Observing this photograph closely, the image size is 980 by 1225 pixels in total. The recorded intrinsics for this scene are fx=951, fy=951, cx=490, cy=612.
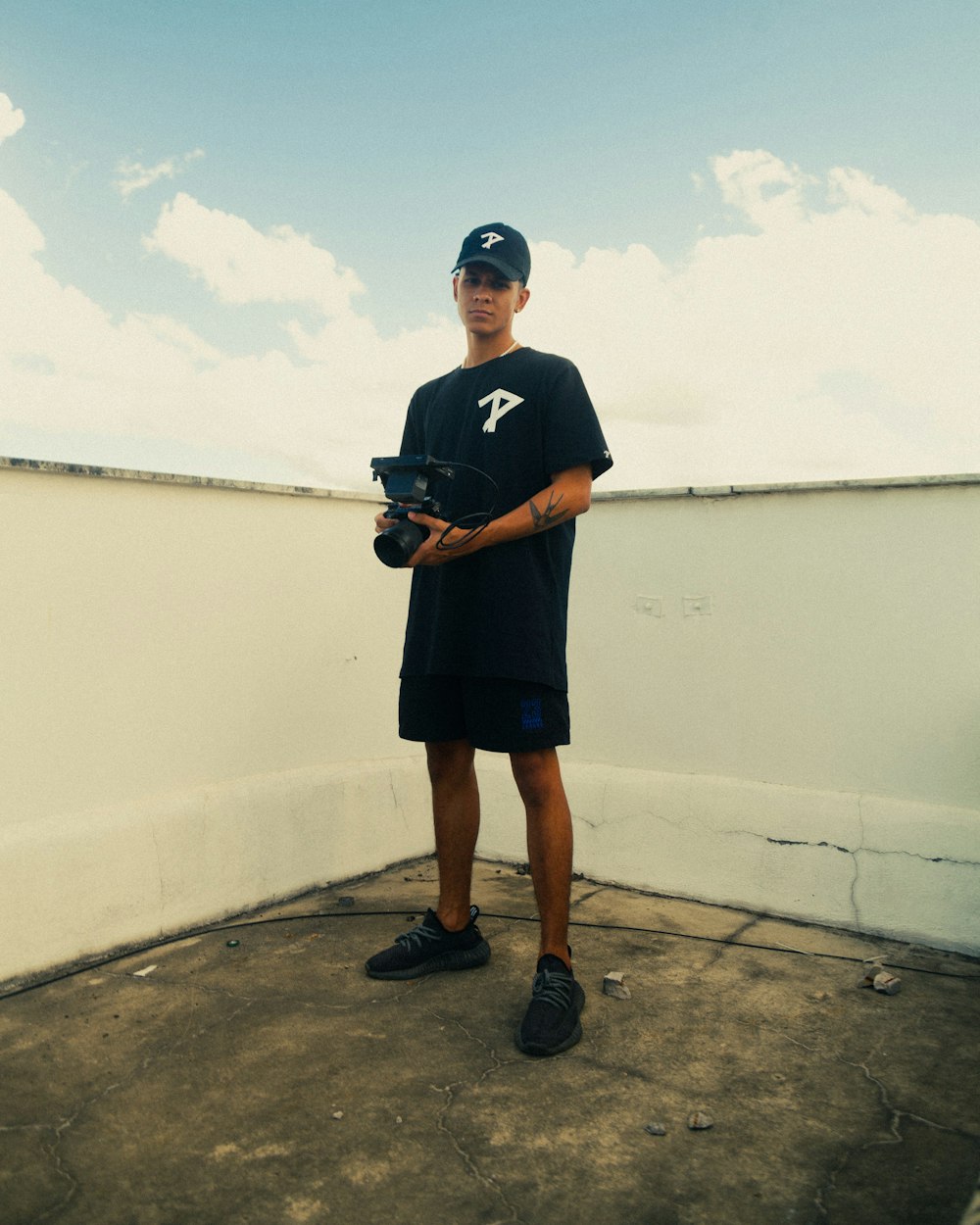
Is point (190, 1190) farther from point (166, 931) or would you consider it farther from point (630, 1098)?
point (166, 931)

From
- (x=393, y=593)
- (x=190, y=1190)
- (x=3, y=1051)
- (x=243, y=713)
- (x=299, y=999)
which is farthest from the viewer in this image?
(x=393, y=593)

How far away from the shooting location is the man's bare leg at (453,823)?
258cm

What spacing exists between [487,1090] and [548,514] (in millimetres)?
1255

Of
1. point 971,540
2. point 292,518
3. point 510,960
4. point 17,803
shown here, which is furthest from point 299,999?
point 971,540

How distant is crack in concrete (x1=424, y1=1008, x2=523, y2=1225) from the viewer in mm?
1532

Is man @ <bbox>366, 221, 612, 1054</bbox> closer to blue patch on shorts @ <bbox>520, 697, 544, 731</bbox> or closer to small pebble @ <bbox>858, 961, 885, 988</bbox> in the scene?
blue patch on shorts @ <bbox>520, 697, 544, 731</bbox>

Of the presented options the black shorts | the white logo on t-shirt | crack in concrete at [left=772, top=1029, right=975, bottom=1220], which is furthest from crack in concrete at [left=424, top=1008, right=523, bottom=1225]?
the white logo on t-shirt

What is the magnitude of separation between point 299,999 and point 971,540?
2.25 meters

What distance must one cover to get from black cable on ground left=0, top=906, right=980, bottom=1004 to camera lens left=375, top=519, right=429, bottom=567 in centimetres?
131

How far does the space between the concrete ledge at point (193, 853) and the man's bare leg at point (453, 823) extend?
0.76 metres

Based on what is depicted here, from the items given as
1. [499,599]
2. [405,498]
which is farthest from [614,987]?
[405,498]

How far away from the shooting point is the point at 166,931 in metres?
2.79

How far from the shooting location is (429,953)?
252 cm

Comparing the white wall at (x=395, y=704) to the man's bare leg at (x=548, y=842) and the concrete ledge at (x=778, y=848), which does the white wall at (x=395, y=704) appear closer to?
the concrete ledge at (x=778, y=848)
